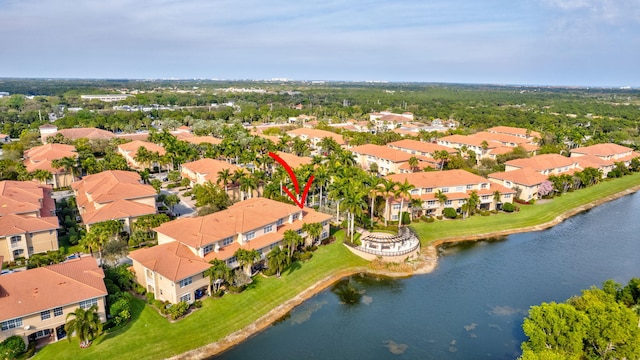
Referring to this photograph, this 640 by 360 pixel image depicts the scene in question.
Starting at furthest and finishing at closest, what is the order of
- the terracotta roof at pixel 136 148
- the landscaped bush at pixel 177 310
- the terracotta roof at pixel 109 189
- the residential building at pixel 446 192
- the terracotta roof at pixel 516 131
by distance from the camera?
the terracotta roof at pixel 516 131, the terracotta roof at pixel 136 148, the residential building at pixel 446 192, the terracotta roof at pixel 109 189, the landscaped bush at pixel 177 310

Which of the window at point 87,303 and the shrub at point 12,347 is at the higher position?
the window at point 87,303

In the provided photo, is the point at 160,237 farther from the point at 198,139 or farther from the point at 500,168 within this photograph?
the point at 500,168

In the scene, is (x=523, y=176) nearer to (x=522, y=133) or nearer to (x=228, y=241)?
(x=522, y=133)

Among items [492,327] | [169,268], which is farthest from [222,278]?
[492,327]

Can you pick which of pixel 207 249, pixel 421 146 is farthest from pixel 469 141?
pixel 207 249

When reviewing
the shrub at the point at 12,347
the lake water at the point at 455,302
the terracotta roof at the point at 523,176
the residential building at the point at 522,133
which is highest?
the residential building at the point at 522,133

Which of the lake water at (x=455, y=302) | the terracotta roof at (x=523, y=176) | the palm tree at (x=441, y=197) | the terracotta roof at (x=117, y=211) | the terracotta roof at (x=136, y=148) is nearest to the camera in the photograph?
the lake water at (x=455, y=302)

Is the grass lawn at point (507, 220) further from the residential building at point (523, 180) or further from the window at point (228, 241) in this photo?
the window at point (228, 241)

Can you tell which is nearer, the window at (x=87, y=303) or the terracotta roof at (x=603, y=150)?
the window at (x=87, y=303)

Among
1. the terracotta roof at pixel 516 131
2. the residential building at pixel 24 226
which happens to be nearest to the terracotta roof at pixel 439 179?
the residential building at pixel 24 226
